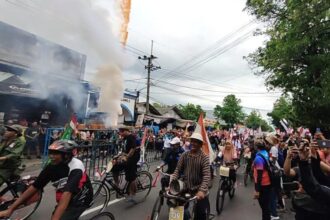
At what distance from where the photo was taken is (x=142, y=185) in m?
7.85

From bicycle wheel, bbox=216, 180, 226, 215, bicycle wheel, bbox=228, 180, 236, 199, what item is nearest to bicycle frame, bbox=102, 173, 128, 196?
bicycle wheel, bbox=216, 180, 226, 215

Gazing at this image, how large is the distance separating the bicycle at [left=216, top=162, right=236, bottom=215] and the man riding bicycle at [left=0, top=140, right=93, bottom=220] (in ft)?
14.3

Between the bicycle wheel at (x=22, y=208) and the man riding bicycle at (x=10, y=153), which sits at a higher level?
the man riding bicycle at (x=10, y=153)

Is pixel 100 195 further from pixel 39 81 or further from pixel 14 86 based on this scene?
pixel 39 81

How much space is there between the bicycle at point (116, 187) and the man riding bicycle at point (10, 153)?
5.19 ft

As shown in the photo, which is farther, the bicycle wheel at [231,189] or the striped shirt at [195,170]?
the bicycle wheel at [231,189]

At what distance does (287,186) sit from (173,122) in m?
32.0

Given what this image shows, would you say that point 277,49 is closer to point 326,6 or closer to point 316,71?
point 316,71

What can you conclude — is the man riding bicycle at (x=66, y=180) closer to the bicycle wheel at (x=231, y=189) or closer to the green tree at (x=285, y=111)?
the bicycle wheel at (x=231, y=189)

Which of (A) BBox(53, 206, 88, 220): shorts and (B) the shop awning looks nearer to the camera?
(A) BBox(53, 206, 88, 220): shorts

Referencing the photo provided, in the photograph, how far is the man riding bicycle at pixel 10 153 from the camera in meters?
5.51

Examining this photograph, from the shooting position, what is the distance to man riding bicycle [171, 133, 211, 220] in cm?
454

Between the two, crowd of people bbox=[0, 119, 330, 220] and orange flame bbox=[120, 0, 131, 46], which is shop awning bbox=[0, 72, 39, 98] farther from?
crowd of people bbox=[0, 119, 330, 220]

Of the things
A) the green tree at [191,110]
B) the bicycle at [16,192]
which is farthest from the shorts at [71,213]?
the green tree at [191,110]
